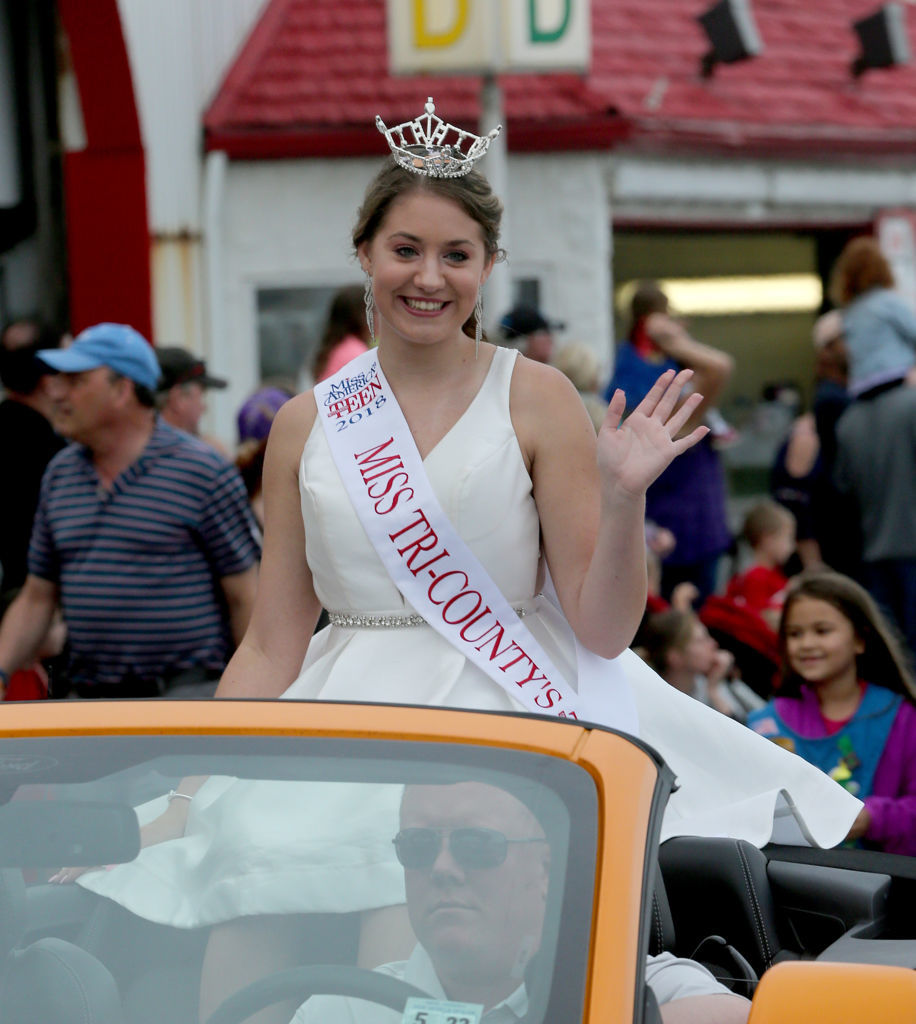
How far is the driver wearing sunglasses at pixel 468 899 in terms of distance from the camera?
6.64 feet

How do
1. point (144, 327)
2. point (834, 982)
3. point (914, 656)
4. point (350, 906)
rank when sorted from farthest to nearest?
point (144, 327) → point (914, 656) → point (350, 906) → point (834, 982)

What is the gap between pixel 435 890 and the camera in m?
2.12

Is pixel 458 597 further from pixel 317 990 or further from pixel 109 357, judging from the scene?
pixel 109 357

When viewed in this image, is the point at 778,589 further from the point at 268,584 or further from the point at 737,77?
the point at 737,77

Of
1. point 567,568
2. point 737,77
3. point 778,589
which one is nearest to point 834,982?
point 567,568

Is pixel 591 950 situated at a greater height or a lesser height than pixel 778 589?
greater

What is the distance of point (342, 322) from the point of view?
690cm

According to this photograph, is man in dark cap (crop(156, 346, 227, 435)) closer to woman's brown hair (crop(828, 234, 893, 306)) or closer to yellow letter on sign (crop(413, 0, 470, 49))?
woman's brown hair (crop(828, 234, 893, 306))

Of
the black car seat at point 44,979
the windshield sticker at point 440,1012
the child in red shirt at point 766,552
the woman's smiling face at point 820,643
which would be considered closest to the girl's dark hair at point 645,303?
the child in red shirt at point 766,552

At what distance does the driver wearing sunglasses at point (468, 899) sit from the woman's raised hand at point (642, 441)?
2.60 feet

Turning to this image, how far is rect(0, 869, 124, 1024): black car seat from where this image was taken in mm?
2080

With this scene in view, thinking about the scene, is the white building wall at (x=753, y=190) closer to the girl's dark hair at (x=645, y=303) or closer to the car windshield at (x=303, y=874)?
the girl's dark hair at (x=645, y=303)

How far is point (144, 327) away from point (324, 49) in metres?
2.26

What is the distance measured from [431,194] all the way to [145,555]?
2.22 m
